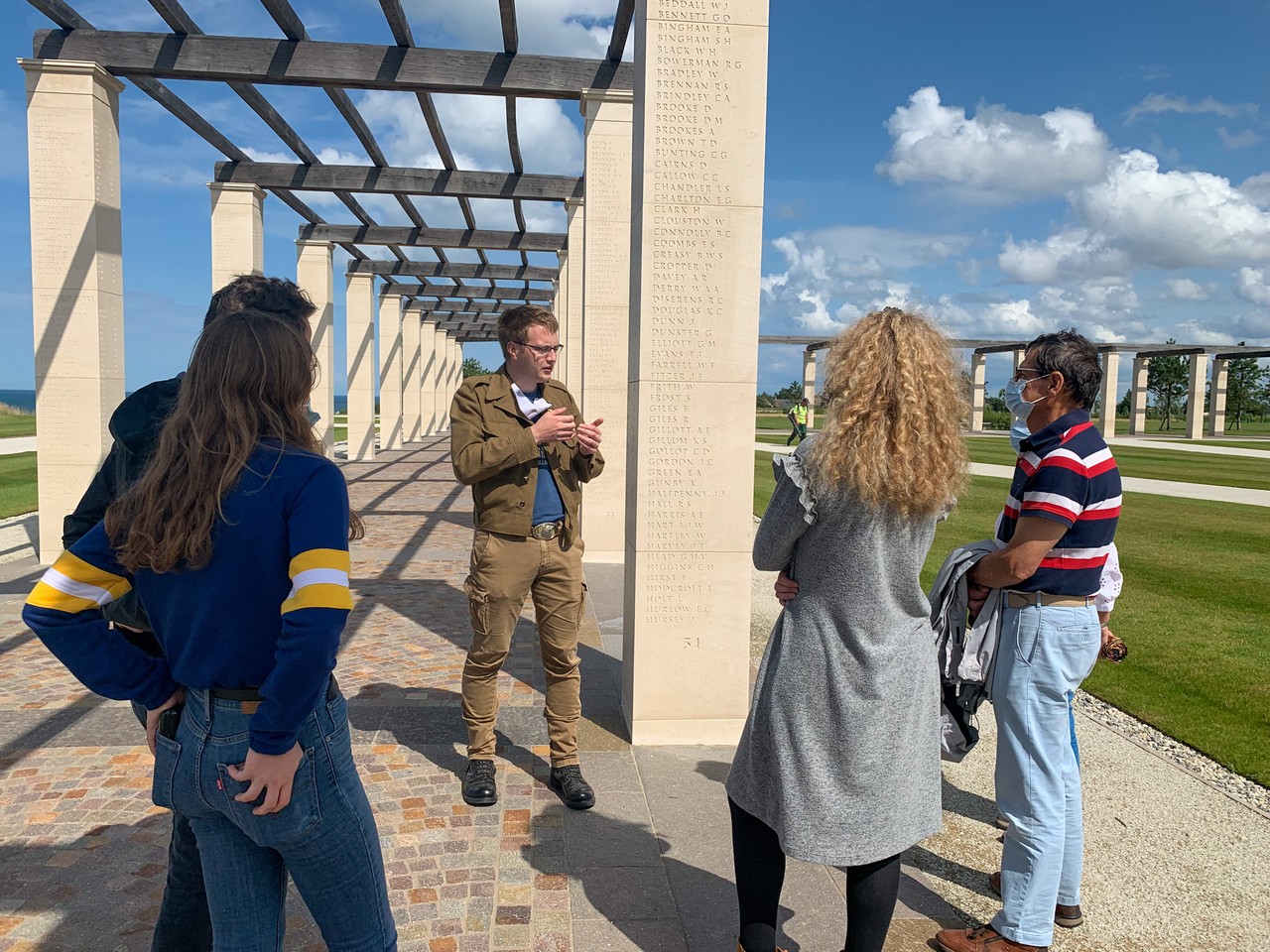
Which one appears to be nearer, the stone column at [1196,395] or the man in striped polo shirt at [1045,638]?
the man in striped polo shirt at [1045,638]

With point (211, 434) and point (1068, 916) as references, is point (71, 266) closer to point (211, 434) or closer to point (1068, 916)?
point (211, 434)

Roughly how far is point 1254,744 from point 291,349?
232 inches

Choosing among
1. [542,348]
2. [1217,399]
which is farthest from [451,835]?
[1217,399]

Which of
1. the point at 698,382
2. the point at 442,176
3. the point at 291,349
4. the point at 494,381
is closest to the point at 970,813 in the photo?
the point at 698,382

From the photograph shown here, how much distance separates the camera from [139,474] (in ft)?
6.75

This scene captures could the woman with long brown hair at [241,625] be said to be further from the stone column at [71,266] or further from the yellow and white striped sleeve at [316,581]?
the stone column at [71,266]

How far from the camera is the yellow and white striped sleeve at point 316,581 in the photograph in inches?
71.2

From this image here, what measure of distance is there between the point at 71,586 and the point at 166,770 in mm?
450

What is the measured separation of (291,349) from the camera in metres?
1.99

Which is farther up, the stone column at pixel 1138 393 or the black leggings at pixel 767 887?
the stone column at pixel 1138 393

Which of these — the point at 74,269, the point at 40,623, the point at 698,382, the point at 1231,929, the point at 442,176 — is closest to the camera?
the point at 40,623

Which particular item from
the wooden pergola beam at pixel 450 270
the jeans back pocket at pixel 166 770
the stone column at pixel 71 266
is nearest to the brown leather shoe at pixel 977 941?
the jeans back pocket at pixel 166 770

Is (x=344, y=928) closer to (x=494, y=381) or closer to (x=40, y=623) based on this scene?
(x=40, y=623)

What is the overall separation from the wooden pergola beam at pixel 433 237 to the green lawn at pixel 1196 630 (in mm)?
11180
